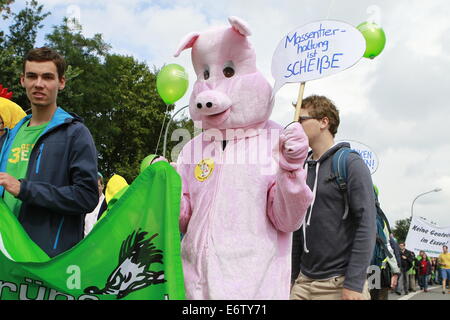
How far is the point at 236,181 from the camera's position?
9.57ft

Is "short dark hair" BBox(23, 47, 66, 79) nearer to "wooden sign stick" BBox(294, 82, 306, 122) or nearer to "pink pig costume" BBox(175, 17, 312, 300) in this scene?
"pink pig costume" BBox(175, 17, 312, 300)

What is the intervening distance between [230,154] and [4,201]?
1288 millimetres

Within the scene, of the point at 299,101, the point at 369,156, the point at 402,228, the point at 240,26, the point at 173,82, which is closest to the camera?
the point at 299,101

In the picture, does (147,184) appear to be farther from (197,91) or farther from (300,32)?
(300,32)

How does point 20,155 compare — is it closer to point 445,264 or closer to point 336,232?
point 336,232

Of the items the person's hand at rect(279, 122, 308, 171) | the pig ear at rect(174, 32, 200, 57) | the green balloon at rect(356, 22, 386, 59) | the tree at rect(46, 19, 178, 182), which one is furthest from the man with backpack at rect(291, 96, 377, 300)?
the tree at rect(46, 19, 178, 182)

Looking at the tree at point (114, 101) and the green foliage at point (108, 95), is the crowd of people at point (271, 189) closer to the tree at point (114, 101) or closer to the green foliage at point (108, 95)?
the green foliage at point (108, 95)

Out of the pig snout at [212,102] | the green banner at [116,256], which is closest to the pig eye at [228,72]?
the pig snout at [212,102]

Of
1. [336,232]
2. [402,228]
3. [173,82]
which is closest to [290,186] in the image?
[336,232]

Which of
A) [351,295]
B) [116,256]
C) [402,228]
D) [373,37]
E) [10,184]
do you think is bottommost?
[351,295]

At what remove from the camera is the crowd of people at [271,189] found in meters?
2.74

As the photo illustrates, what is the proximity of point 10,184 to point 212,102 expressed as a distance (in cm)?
115

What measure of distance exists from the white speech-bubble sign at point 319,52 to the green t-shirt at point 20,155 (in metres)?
1.43

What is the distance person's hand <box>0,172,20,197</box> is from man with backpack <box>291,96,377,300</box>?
176 cm
